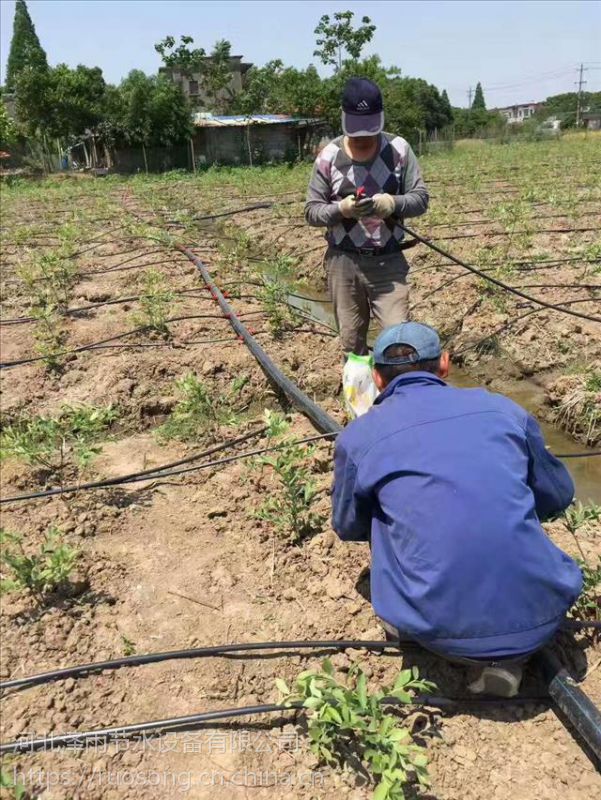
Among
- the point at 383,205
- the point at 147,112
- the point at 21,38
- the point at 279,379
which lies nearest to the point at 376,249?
the point at 383,205

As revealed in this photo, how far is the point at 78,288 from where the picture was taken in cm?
719

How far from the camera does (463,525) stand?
1.75m

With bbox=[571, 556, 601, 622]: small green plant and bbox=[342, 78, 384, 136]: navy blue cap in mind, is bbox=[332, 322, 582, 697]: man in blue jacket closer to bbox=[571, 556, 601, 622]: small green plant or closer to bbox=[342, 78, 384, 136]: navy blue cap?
bbox=[571, 556, 601, 622]: small green plant

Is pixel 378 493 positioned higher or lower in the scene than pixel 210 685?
higher

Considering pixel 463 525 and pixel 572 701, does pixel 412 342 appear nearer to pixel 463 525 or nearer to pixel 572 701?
pixel 463 525

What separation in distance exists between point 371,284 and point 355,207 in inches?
20.3

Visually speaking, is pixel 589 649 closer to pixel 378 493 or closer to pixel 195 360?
pixel 378 493

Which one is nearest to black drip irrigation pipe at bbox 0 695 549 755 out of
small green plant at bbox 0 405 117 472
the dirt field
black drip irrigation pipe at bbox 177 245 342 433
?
the dirt field

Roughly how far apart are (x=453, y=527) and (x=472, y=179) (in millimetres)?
15986

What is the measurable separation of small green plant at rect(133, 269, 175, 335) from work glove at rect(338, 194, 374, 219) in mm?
2551

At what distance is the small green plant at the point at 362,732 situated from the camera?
5.44 ft

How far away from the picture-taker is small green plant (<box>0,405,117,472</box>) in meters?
3.36

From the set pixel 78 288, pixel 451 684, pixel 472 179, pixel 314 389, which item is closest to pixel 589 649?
pixel 451 684

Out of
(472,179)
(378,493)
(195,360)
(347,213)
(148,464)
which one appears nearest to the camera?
(378,493)
